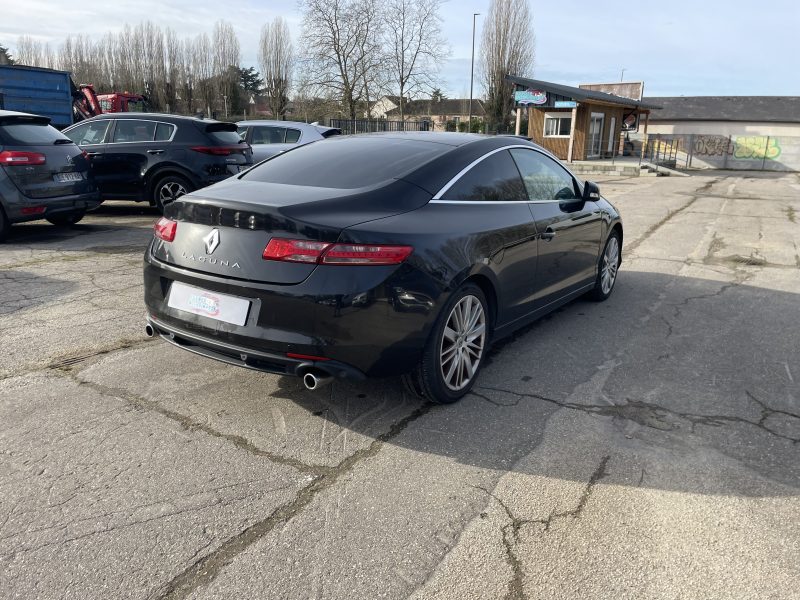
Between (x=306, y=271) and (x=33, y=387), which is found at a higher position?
(x=306, y=271)

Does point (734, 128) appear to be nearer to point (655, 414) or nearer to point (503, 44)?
point (503, 44)

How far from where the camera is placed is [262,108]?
77.9m

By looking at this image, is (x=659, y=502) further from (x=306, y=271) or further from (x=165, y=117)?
(x=165, y=117)

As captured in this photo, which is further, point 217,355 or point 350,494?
point 217,355

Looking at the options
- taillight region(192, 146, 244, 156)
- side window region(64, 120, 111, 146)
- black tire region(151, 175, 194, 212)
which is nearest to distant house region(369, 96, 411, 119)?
side window region(64, 120, 111, 146)

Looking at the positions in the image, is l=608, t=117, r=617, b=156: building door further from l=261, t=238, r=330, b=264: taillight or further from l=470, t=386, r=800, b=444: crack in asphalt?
l=261, t=238, r=330, b=264: taillight

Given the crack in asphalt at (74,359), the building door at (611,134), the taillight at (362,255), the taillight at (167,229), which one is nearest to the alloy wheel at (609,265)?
the taillight at (362,255)

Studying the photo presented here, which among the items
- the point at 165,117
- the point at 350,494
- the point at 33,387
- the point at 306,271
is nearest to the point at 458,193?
the point at 306,271

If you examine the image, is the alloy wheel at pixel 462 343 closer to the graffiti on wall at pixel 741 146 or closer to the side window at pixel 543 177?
the side window at pixel 543 177

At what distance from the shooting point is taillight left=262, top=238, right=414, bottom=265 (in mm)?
3014

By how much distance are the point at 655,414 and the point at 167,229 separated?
3.04 m

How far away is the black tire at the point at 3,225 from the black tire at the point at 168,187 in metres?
2.50

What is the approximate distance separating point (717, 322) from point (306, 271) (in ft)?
13.4

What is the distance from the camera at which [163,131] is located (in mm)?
10125
